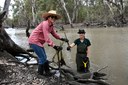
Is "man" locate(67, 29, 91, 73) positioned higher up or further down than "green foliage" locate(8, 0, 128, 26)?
higher up

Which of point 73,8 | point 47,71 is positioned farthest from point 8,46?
point 73,8

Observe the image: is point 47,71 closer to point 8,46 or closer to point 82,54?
point 82,54

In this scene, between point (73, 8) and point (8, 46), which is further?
point (73, 8)

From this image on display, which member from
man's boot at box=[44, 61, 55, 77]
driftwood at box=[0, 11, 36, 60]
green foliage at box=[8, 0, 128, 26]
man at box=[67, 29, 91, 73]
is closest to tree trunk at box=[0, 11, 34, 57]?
driftwood at box=[0, 11, 36, 60]

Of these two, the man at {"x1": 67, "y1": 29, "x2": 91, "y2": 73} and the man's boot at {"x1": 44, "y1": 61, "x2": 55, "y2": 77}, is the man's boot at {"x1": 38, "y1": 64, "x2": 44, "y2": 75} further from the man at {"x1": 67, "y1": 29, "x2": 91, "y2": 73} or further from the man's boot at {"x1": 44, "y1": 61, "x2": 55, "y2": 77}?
the man at {"x1": 67, "y1": 29, "x2": 91, "y2": 73}

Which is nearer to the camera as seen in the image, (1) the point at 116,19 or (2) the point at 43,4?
(1) the point at 116,19

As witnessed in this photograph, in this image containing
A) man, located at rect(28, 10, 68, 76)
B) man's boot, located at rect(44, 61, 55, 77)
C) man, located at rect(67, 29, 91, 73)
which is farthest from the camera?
man, located at rect(67, 29, 91, 73)

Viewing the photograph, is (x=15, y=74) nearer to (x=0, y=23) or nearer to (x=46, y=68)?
(x=46, y=68)

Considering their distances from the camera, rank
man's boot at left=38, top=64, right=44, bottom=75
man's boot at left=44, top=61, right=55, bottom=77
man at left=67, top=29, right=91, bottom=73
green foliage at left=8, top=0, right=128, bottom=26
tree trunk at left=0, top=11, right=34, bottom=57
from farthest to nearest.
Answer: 1. green foliage at left=8, top=0, right=128, bottom=26
2. tree trunk at left=0, top=11, right=34, bottom=57
3. man at left=67, top=29, right=91, bottom=73
4. man's boot at left=44, top=61, right=55, bottom=77
5. man's boot at left=38, top=64, right=44, bottom=75

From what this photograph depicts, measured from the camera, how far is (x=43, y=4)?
61750 millimetres

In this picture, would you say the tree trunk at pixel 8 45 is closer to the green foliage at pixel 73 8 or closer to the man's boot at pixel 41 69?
the man's boot at pixel 41 69

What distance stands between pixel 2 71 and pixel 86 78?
2.04m

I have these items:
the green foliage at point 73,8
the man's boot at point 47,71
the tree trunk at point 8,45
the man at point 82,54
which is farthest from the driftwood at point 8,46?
the green foliage at point 73,8

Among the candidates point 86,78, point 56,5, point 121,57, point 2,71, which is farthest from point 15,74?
point 56,5
